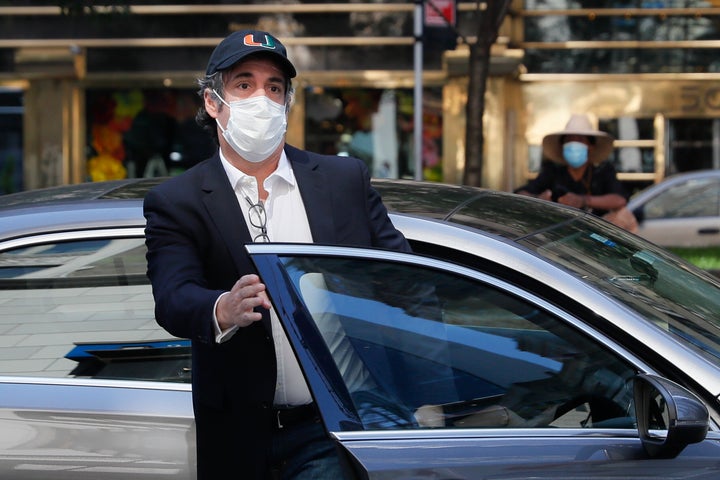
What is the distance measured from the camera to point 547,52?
1769cm

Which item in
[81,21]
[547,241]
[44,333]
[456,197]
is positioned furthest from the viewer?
[81,21]

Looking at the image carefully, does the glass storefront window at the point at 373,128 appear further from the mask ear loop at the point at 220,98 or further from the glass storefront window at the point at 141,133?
the mask ear loop at the point at 220,98

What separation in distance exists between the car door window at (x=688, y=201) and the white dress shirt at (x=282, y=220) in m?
10.8

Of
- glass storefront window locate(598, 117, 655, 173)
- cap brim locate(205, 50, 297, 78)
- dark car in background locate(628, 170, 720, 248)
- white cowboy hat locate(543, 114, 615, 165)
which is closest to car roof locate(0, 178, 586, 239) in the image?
cap brim locate(205, 50, 297, 78)

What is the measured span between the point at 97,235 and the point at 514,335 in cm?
131

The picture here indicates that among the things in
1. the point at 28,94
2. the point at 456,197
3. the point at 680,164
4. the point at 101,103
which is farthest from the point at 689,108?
the point at 456,197

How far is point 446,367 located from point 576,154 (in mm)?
3949

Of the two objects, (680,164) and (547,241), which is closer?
(547,241)

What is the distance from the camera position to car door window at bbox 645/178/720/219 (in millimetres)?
12844

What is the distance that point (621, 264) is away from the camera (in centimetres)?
299

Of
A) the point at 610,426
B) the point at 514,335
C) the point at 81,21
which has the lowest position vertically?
the point at 610,426

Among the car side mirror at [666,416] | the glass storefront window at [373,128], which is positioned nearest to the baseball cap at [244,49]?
the car side mirror at [666,416]

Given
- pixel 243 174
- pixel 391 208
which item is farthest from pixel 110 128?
pixel 243 174

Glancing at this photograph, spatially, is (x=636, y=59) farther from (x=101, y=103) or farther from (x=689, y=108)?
(x=101, y=103)
